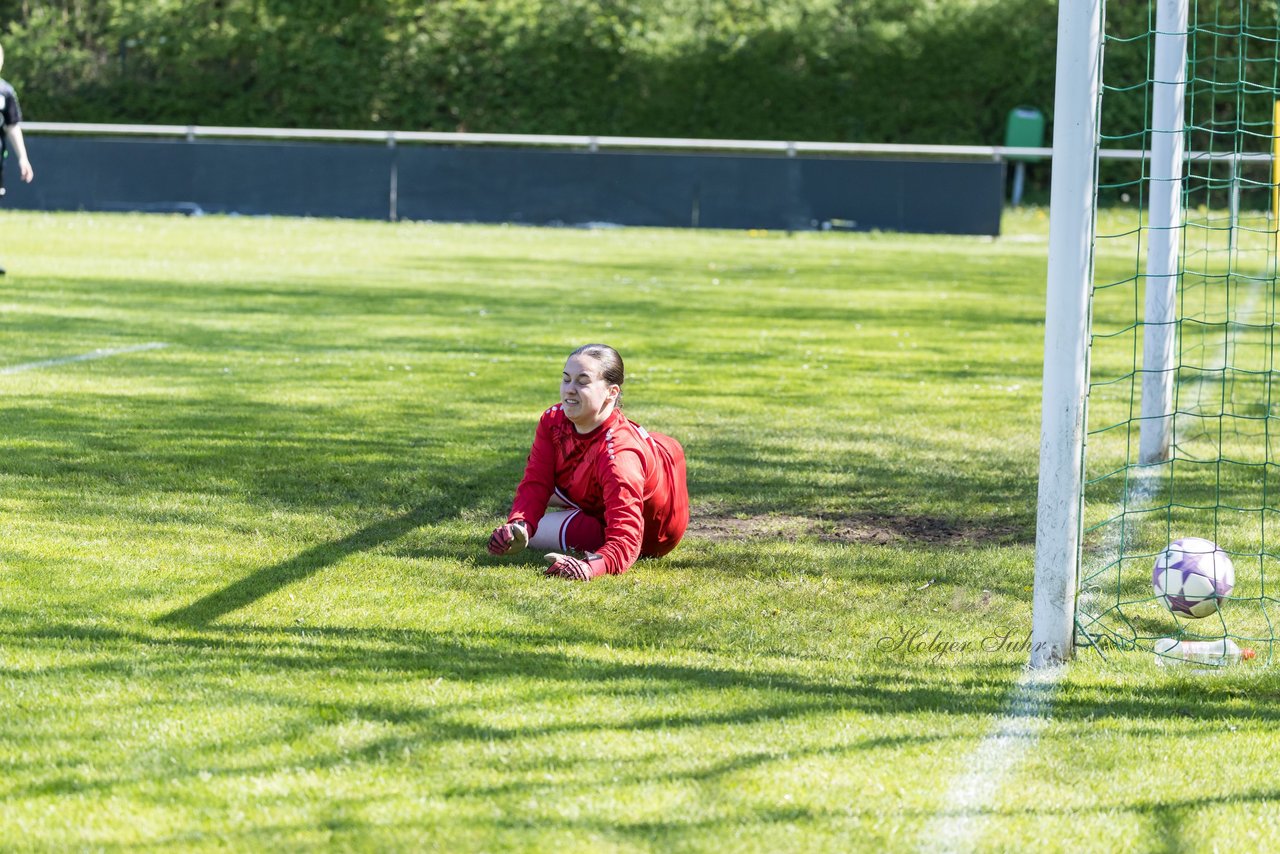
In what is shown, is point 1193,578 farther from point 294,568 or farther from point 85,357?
point 85,357

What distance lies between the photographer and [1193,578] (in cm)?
458

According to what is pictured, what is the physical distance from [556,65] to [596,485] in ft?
87.2

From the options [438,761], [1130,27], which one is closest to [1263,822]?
[438,761]

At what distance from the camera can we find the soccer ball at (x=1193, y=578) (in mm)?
4570

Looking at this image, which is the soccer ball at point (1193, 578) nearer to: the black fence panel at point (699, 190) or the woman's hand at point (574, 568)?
the woman's hand at point (574, 568)

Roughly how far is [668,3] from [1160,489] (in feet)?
84.3

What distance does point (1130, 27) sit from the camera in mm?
28578

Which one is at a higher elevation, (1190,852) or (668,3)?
(668,3)

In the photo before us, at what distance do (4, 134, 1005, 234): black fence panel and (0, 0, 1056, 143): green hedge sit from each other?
7.79m

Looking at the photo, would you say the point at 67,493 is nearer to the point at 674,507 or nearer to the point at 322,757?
the point at 674,507

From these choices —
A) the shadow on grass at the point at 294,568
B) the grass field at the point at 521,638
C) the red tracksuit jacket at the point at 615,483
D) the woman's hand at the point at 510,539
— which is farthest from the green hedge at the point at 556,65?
the woman's hand at the point at 510,539

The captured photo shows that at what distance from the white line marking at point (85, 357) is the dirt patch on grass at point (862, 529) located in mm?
4848

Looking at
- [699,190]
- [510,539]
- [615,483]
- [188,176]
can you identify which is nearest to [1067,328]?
[615,483]

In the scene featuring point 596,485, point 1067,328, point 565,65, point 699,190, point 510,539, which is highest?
point 565,65
